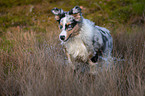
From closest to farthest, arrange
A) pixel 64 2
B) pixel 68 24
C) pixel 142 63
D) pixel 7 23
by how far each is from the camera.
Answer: pixel 68 24 → pixel 142 63 → pixel 7 23 → pixel 64 2

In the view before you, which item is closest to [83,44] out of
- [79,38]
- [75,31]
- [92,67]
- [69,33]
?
[79,38]

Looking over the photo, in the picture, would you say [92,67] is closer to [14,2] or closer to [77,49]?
[77,49]

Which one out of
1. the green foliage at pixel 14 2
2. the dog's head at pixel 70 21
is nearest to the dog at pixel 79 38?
the dog's head at pixel 70 21

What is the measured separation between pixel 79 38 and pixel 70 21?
542 millimetres

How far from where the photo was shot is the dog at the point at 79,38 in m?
3.52

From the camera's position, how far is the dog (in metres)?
3.52

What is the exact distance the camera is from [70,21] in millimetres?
3500

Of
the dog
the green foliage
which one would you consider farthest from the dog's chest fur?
the green foliage

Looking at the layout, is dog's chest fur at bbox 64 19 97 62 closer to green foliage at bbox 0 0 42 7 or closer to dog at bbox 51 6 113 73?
dog at bbox 51 6 113 73

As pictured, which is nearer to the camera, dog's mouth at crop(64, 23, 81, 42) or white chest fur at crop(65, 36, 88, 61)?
dog's mouth at crop(64, 23, 81, 42)

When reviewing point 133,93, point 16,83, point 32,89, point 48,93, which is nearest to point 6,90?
point 16,83

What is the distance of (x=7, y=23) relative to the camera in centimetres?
1038

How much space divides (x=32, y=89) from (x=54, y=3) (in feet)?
43.3

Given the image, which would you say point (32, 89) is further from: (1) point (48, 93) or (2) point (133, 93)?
(2) point (133, 93)
